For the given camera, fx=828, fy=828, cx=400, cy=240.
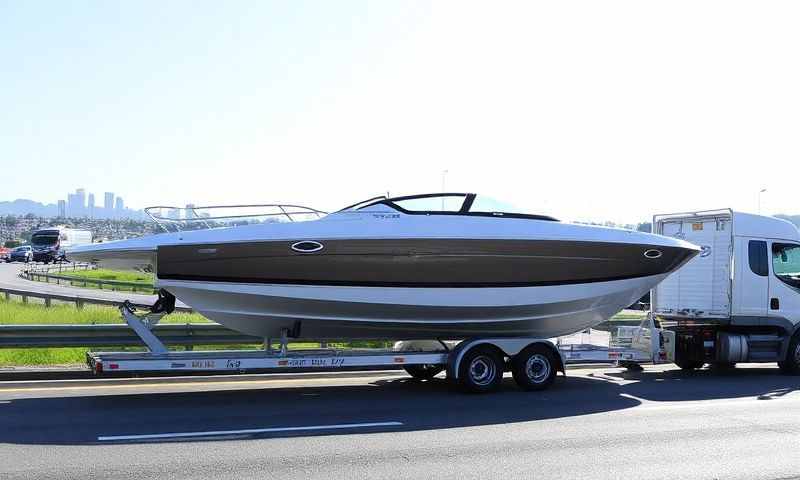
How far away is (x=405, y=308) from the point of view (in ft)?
38.9

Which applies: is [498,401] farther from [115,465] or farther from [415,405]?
[115,465]

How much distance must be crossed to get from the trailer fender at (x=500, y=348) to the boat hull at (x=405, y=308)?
1.86ft

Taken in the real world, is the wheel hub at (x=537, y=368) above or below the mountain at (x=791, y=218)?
below

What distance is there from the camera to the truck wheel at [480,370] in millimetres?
11594

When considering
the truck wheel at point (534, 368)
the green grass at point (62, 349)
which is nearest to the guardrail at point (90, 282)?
the green grass at point (62, 349)

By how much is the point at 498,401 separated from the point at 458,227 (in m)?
2.46

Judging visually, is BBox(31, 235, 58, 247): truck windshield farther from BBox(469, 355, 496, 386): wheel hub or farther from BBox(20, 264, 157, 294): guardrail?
BBox(469, 355, 496, 386): wheel hub

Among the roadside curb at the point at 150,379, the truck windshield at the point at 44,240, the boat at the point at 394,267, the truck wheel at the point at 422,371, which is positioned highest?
the truck windshield at the point at 44,240

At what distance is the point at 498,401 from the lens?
Result: 1106 cm

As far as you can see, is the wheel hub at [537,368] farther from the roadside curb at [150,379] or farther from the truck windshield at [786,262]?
the truck windshield at [786,262]

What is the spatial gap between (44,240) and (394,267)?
60465mm

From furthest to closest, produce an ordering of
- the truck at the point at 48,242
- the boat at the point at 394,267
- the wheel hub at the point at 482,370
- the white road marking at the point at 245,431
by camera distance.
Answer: the truck at the point at 48,242, the wheel hub at the point at 482,370, the boat at the point at 394,267, the white road marking at the point at 245,431

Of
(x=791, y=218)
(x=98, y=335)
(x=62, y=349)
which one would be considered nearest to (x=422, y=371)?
(x=98, y=335)

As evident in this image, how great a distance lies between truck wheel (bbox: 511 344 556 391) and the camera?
11977 mm
